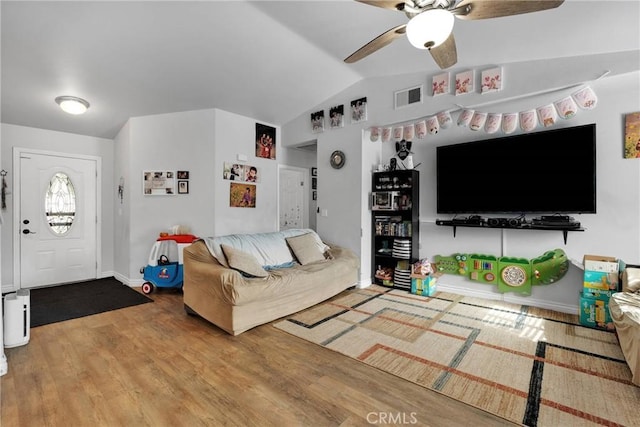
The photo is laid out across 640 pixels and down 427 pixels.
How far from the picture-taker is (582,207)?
2.99 meters

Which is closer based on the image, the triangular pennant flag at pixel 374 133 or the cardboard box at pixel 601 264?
the cardboard box at pixel 601 264

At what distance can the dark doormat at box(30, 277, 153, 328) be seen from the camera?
3.29 m

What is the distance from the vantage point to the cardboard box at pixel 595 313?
109 inches

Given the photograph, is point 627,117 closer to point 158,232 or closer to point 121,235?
point 158,232

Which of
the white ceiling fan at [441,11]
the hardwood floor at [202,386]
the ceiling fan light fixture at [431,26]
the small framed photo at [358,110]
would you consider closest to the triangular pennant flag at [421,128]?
the small framed photo at [358,110]

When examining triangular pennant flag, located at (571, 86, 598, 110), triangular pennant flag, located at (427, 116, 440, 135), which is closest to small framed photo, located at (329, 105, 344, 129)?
triangular pennant flag, located at (427, 116, 440, 135)

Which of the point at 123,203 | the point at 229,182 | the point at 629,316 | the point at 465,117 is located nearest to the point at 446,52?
the point at 465,117

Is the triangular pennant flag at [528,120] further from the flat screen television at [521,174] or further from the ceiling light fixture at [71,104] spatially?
the ceiling light fixture at [71,104]

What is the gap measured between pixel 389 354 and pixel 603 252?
2.61m

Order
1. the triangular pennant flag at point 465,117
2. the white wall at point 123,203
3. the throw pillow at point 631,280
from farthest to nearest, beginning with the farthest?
the white wall at point 123,203
the triangular pennant flag at point 465,117
the throw pillow at point 631,280

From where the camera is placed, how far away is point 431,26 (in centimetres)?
165

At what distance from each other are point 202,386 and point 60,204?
14.9 ft

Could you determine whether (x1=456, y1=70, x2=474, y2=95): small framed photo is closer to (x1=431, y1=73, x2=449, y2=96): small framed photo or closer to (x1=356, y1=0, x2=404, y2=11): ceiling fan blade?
(x1=431, y1=73, x2=449, y2=96): small framed photo

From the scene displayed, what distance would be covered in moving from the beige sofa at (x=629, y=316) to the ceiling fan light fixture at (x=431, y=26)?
2.33 metres
